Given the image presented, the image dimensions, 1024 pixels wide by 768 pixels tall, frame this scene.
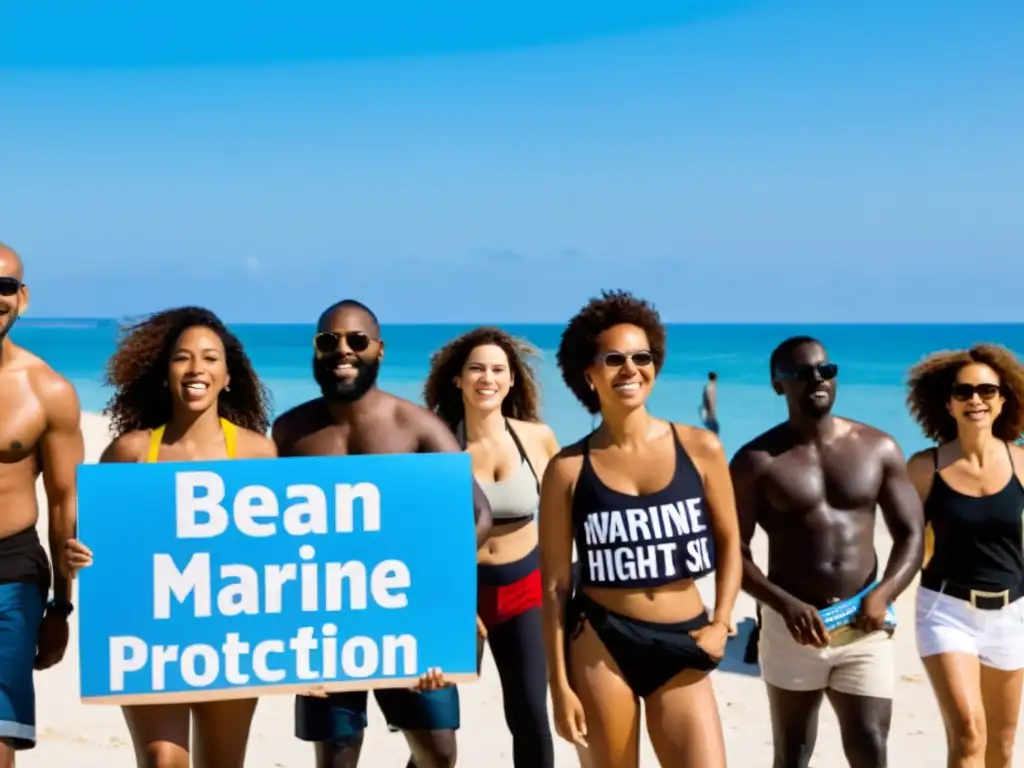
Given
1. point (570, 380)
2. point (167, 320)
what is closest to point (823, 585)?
point (570, 380)

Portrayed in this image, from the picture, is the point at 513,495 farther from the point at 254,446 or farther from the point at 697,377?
the point at 697,377

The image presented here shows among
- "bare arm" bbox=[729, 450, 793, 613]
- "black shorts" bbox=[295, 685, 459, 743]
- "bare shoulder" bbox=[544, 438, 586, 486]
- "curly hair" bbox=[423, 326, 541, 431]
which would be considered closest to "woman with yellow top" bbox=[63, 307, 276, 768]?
"black shorts" bbox=[295, 685, 459, 743]

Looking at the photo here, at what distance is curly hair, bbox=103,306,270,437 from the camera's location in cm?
507

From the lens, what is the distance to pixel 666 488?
15.1ft

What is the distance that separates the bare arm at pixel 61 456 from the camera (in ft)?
15.6

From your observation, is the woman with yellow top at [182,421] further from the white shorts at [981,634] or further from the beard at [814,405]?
the white shorts at [981,634]

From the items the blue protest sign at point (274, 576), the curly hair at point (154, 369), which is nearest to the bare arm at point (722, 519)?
the blue protest sign at point (274, 576)

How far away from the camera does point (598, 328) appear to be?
472 cm

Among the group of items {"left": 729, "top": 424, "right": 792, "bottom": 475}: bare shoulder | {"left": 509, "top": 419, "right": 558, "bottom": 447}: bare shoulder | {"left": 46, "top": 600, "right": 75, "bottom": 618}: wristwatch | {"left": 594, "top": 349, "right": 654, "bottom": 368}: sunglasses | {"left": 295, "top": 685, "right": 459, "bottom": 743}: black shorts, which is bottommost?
{"left": 295, "top": 685, "right": 459, "bottom": 743}: black shorts

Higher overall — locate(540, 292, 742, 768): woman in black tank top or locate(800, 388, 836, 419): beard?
locate(800, 388, 836, 419): beard

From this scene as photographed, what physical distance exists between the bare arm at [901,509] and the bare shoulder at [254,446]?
2.45 metres

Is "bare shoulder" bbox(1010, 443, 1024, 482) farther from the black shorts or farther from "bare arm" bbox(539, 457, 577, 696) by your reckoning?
the black shorts

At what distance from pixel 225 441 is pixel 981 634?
3223 millimetres

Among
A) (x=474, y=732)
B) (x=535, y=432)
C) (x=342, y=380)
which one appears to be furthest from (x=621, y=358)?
(x=474, y=732)
